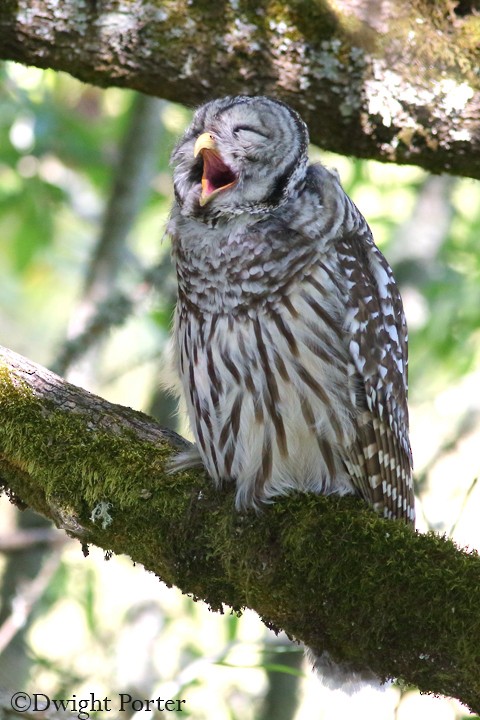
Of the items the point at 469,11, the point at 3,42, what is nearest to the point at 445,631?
the point at 469,11

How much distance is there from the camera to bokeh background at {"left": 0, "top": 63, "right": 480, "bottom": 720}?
5133 millimetres

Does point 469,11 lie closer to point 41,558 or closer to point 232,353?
point 232,353

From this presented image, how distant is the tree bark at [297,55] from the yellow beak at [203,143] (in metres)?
0.38

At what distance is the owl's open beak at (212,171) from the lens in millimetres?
3170

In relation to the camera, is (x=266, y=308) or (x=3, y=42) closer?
(x=266, y=308)

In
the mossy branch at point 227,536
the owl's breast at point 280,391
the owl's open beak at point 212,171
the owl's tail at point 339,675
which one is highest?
the owl's open beak at point 212,171

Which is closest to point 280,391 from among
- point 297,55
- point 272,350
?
point 272,350

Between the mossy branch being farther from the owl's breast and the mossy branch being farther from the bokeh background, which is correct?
the bokeh background

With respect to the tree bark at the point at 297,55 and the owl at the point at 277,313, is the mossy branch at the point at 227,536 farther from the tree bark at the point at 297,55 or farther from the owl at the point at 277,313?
the tree bark at the point at 297,55

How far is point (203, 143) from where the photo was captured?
3.15 m

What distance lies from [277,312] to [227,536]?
2.51ft

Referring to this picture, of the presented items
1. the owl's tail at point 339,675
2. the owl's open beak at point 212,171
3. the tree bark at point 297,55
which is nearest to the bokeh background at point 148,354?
the owl's tail at point 339,675

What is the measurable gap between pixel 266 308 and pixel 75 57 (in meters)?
1.20

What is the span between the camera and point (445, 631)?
2.66m
